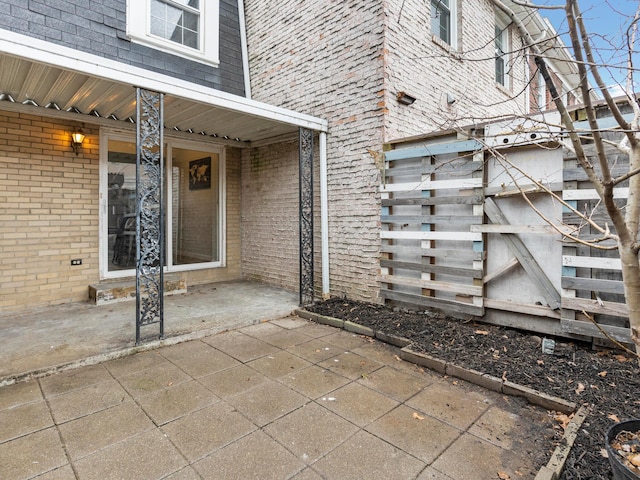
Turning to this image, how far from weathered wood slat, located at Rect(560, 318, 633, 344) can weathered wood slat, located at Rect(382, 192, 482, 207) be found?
58.5 inches

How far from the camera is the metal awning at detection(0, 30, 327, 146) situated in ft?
10.3

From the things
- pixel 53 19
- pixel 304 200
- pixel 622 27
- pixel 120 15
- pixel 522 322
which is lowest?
pixel 522 322

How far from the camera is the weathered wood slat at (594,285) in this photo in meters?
3.14

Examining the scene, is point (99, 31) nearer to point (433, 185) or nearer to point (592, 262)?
point (433, 185)

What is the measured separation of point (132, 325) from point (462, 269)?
4.02m

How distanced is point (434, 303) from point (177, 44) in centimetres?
579

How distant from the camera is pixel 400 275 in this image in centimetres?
485

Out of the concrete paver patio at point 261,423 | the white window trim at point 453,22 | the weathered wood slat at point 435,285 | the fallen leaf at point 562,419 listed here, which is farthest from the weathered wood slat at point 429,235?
the white window trim at point 453,22

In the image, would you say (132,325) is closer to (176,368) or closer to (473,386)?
(176,368)

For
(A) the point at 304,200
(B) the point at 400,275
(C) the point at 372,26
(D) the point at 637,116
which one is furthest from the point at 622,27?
(A) the point at 304,200

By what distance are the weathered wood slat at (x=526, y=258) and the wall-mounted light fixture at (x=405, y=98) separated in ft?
6.73

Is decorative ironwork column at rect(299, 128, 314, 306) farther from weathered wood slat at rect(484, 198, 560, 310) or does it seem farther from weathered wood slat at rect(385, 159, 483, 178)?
weathered wood slat at rect(484, 198, 560, 310)

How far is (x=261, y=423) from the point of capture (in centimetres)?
243

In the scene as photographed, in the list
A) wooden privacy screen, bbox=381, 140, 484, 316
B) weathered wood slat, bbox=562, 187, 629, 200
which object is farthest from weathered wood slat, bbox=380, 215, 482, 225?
weathered wood slat, bbox=562, 187, 629, 200
